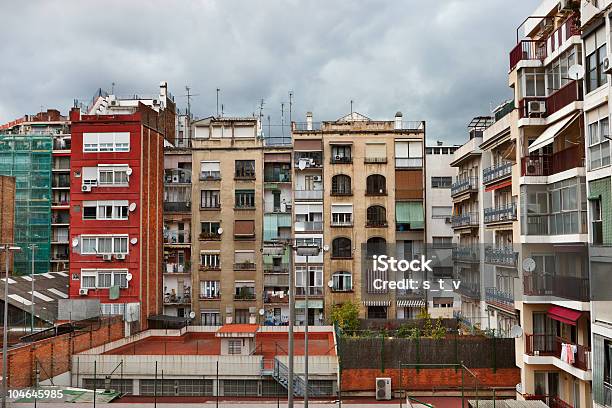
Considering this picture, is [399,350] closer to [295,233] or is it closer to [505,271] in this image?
[505,271]

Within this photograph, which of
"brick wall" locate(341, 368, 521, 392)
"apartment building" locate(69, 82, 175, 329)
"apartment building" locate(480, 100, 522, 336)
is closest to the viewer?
"apartment building" locate(480, 100, 522, 336)

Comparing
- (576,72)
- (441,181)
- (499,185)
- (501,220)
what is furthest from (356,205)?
(576,72)

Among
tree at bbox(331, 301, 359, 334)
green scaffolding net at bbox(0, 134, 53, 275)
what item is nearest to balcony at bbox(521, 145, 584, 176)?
tree at bbox(331, 301, 359, 334)

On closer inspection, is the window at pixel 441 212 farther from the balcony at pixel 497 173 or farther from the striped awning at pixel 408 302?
the balcony at pixel 497 173

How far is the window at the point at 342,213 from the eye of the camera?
4881 centimetres

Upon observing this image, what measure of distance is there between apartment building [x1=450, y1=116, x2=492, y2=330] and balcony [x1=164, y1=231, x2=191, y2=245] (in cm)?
2053

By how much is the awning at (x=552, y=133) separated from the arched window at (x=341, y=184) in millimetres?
22790

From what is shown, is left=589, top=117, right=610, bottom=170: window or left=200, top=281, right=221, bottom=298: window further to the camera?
left=200, top=281, right=221, bottom=298: window

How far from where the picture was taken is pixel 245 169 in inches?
1981

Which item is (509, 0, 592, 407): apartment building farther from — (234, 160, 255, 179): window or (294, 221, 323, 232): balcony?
(234, 160, 255, 179): window

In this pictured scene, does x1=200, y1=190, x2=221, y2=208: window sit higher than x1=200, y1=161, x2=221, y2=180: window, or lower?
lower

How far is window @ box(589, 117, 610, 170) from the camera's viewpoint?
69.6 ft

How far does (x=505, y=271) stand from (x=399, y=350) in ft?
23.3

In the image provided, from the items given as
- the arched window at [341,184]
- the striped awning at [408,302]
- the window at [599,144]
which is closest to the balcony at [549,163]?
the window at [599,144]
